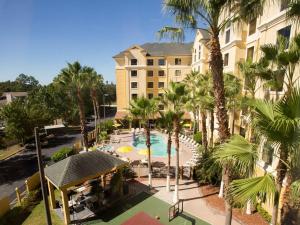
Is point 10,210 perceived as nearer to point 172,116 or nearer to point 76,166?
point 76,166

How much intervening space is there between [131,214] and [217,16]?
12669mm

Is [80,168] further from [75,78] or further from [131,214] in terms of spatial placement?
[75,78]

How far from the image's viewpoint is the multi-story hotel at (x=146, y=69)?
40406mm

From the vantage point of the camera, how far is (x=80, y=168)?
42.8 feet

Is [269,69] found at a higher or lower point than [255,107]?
higher

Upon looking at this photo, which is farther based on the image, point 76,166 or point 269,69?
point 76,166

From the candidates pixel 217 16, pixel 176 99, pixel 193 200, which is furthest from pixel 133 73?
pixel 217 16

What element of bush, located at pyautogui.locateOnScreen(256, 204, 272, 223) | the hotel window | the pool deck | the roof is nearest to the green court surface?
bush, located at pyautogui.locateOnScreen(256, 204, 272, 223)

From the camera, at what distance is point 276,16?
40.6 feet

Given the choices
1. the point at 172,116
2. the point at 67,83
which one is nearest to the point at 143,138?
the point at 67,83

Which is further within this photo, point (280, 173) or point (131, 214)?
point (131, 214)

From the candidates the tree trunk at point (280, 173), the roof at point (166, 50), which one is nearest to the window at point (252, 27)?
the tree trunk at point (280, 173)

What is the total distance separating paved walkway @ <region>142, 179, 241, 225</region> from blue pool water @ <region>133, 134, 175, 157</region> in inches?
351

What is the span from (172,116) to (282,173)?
25.6 feet
